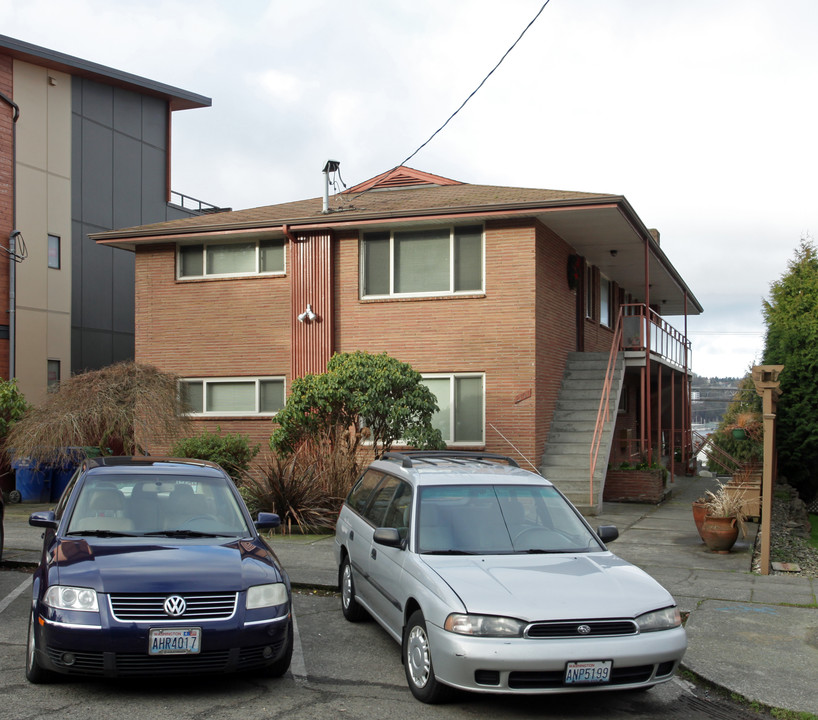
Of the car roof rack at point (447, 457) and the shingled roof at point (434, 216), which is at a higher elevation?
the shingled roof at point (434, 216)

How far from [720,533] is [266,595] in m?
7.60

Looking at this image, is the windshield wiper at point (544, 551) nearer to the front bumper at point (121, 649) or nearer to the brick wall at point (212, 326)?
the front bumper at point (121, 649)

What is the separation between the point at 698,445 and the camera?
2106 centimetres

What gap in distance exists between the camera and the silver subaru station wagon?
5.18 m

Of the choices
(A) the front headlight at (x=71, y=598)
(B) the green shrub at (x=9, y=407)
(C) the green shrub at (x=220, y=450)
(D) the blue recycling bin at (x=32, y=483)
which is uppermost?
(B) the green shrub at (x=9, y=407)

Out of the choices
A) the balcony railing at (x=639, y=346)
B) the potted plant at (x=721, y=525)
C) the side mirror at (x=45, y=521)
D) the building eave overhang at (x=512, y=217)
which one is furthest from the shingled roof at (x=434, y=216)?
the side mirror at (x=45, y=521)

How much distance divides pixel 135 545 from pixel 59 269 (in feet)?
62.0

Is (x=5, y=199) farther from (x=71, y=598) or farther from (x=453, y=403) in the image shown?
(x=71, y=598)

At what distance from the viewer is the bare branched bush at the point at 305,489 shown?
13.1 metres

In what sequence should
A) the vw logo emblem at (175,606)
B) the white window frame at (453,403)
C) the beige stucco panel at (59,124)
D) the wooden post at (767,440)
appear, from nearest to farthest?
the vw logo emblem at (175,606), the wooden post at (767,440), the white window frame at (453,403), the beige stucco panel at (59,124)

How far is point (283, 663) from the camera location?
595 centimetres

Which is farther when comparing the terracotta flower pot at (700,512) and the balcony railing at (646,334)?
the balcony railing at (646,334)

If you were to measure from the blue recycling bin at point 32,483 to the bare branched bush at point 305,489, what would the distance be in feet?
18.9

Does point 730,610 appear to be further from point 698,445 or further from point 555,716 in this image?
point 698,445
